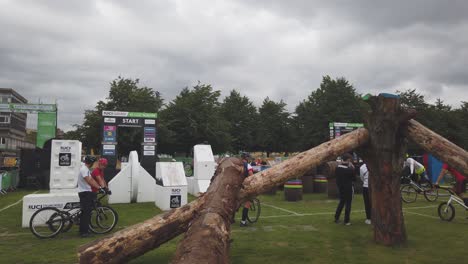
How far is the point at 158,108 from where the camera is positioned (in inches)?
1566

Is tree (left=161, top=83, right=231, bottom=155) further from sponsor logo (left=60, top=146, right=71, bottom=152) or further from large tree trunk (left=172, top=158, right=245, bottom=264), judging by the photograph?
large tree trunk (left=172, top=158, right=245, bottom=264)

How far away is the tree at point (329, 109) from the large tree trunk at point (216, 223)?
137ft

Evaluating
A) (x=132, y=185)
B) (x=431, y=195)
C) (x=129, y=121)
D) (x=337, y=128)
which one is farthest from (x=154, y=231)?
(x=337, y=128)

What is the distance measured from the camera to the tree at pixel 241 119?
53.6 m

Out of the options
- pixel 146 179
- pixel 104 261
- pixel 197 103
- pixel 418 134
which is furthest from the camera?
pixel 197 103

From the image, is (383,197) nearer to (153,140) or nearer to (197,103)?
(153,140)

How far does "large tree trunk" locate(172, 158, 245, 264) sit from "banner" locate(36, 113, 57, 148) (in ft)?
74.2

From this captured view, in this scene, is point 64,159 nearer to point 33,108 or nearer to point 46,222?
point 46,222

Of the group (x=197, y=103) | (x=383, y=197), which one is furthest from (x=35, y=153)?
(x=197, y=103)

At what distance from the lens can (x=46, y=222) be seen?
762 cm

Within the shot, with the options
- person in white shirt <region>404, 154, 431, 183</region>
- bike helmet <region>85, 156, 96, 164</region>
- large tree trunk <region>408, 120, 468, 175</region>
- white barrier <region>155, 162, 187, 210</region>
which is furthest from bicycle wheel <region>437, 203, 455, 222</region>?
bike helmet <region>85, 156, 96, 164</region>

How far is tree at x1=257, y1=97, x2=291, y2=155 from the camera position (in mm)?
55156

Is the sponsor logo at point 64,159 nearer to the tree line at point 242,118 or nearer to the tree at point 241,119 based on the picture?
the tree line at point 242,118

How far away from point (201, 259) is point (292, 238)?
4706mm
